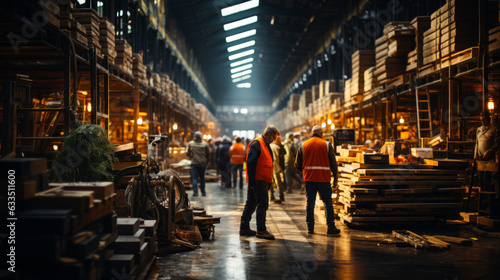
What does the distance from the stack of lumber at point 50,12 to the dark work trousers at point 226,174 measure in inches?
383

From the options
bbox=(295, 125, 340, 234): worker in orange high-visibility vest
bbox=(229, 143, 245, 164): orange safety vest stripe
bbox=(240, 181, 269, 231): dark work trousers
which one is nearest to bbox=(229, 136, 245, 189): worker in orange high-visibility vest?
bbox=(229, 143, 245, 164): orange safety vest stripe

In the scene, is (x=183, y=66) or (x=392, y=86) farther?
(x=183, y=66)

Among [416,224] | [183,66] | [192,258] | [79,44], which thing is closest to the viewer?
[192,258]

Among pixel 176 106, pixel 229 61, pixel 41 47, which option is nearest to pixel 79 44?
pixel 41 47

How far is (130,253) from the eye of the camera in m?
4.42

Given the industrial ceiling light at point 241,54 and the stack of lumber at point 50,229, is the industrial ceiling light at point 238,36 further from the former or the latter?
the stack of lumber at point 50,229

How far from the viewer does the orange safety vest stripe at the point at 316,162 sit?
7.59 meters

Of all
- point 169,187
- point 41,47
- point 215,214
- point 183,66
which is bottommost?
point 215,214

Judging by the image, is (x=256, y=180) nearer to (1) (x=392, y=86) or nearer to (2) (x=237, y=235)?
(2) (x=237, y=235)

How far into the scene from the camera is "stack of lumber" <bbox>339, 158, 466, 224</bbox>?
7.87 metres

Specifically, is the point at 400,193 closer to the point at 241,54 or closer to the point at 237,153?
the point at 237,153

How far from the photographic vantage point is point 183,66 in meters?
30.6

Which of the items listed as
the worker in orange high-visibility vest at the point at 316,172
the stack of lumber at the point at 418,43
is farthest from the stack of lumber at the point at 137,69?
the stack of lumber at the point at 418,43

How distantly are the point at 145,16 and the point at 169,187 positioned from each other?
1469cm
